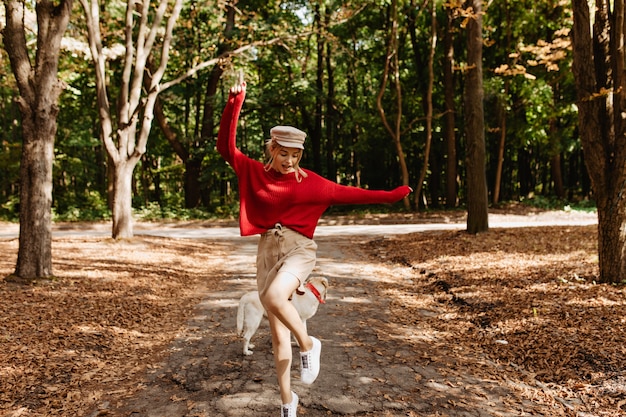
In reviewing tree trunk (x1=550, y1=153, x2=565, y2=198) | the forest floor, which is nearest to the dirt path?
the forest floor

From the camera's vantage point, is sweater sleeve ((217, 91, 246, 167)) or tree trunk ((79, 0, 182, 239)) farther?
tree trunk ((79, 0, 182, 239))

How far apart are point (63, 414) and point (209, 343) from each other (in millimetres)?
1908

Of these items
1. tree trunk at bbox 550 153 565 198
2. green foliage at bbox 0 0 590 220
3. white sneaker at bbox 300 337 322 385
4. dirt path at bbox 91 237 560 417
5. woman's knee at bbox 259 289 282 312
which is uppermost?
green foliage at bbox 0 0 590 220

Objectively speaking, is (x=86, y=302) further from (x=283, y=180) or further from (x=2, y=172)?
(x=2, y=172)

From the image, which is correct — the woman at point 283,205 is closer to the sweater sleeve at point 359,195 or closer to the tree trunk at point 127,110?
the sweater sleeve at point 359,195

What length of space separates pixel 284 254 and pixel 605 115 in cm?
596

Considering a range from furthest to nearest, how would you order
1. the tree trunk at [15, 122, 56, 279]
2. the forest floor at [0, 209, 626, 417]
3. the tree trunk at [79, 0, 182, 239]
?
the tree trunk at [79, 0, 182, 239], the tree trunk at [15, 122, 56, 279], the forest floor at [0, 209, 626, 417]

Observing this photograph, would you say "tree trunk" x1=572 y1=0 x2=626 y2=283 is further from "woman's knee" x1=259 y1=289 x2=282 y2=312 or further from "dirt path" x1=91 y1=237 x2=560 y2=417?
"woman's knee" x1=259 y1=289 x2=282 y2=312

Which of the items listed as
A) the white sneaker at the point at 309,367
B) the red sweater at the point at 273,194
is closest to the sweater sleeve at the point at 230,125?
the red sweater at the point at 273,194

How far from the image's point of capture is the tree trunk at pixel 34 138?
781cm

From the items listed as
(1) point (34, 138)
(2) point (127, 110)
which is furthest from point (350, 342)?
(2) point (127, 110)

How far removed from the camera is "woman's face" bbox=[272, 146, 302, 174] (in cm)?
346

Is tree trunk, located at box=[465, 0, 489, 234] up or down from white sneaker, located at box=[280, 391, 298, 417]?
up

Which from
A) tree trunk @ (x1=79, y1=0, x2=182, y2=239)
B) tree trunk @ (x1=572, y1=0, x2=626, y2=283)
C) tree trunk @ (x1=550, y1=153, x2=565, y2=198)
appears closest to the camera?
tree trunk @ (x1=572, y1=0, x2=626, y2=283)
